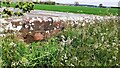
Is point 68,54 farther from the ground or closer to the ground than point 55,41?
farther from the ground

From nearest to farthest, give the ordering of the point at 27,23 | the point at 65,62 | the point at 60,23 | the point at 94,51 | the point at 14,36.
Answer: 1. the point at 65,62
2. the point at 94,51
3. the point at 14,36
4. the point at 27,23
5. the point at 60,23

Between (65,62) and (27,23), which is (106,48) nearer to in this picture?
(65,62)

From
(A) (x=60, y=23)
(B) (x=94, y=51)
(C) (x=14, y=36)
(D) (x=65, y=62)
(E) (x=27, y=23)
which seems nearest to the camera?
(D) (x=65, y=62)

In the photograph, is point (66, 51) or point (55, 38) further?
point (55, 38)

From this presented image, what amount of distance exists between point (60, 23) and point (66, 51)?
2.91m

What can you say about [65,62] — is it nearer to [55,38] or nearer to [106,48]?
[106,48]

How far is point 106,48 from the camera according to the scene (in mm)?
5102

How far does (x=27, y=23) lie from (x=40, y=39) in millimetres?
444

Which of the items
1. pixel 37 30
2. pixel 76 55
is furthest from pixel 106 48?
pixel 37 30

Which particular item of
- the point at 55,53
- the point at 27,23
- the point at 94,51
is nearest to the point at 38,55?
the point at 55,53

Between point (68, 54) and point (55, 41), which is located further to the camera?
point (55, 41)

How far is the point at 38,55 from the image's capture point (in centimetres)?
507

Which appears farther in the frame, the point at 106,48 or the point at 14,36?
the point at 14,36

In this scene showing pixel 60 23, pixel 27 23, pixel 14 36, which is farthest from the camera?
pixel 60 23
